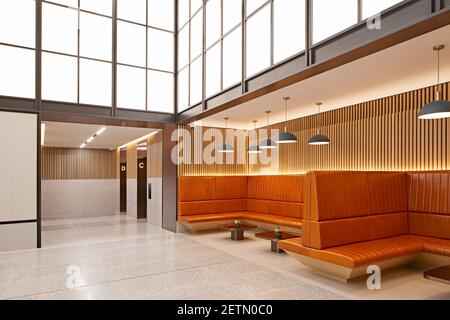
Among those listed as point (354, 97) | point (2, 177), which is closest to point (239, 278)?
point (354, 97)

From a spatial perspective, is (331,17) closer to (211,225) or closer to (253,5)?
(253,5)

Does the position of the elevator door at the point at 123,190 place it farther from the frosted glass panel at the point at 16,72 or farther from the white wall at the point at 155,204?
the frosted glass panel at the point at 16,72

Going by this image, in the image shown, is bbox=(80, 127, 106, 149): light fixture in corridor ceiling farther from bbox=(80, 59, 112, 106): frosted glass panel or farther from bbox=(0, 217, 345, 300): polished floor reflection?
bbox=(0, 217, 345, 300): polished floor reflection

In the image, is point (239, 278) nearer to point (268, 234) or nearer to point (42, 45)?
point (268, 234)

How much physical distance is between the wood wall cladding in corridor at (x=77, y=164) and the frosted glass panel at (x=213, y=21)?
8.68m

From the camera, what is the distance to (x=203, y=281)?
4.33m

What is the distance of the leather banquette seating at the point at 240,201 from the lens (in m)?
7.66

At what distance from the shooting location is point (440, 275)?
3.05 m

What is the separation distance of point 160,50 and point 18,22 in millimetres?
3175

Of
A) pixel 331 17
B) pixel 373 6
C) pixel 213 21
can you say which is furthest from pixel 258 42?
pixel 373 6

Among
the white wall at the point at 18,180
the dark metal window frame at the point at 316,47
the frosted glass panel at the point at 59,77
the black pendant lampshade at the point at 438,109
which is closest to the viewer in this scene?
the dark metal window frame at the point at 316,47

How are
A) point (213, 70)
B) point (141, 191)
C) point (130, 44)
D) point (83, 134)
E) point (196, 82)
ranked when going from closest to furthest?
point (213, 70), point (196, 82), point (130, 44), point (83, 134), point (141, 191)

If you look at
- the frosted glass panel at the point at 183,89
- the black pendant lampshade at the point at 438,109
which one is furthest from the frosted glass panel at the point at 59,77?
the black pendant lampshade at the point at 438,109
